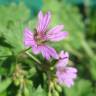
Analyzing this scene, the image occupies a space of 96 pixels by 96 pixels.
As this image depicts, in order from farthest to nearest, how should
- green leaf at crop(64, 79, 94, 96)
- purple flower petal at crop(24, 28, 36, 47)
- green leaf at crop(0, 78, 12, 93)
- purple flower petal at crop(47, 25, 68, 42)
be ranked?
green leaf at crop(64, 79, 94, 96), green leaf at crop(0, 78, 12, 93), purple flower petal at crop(47, 25, 68, 42), purple flower petal at crop(24, 28, 36, 47)

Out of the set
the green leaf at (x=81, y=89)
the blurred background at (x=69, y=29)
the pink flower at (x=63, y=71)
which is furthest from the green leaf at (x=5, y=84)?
the green leaf at (x=81, y=89)

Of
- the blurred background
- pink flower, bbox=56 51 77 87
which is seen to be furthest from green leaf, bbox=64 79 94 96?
pink flower, bbox=56 51 77 87

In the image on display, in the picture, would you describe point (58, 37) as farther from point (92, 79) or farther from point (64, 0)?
point (64, 0)

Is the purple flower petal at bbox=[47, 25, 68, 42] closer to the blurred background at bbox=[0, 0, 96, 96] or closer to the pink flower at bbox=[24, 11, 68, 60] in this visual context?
the pink flower at bbox=[24, 11, 68, 60]

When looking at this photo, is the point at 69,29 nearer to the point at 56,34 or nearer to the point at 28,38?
the point at 56,34

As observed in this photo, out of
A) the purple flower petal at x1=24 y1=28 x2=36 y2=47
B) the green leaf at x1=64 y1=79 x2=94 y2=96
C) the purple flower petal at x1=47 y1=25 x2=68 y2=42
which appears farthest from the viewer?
the green leaf at x1=64 y1=79 x2=94 y2=96

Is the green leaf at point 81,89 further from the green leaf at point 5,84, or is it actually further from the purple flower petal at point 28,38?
the purple flower petal at point 28,38

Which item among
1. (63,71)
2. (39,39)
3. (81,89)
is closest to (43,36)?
(39,39)

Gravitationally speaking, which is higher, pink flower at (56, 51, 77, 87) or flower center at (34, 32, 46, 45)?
flower center at (34, 32, 46, 45)
